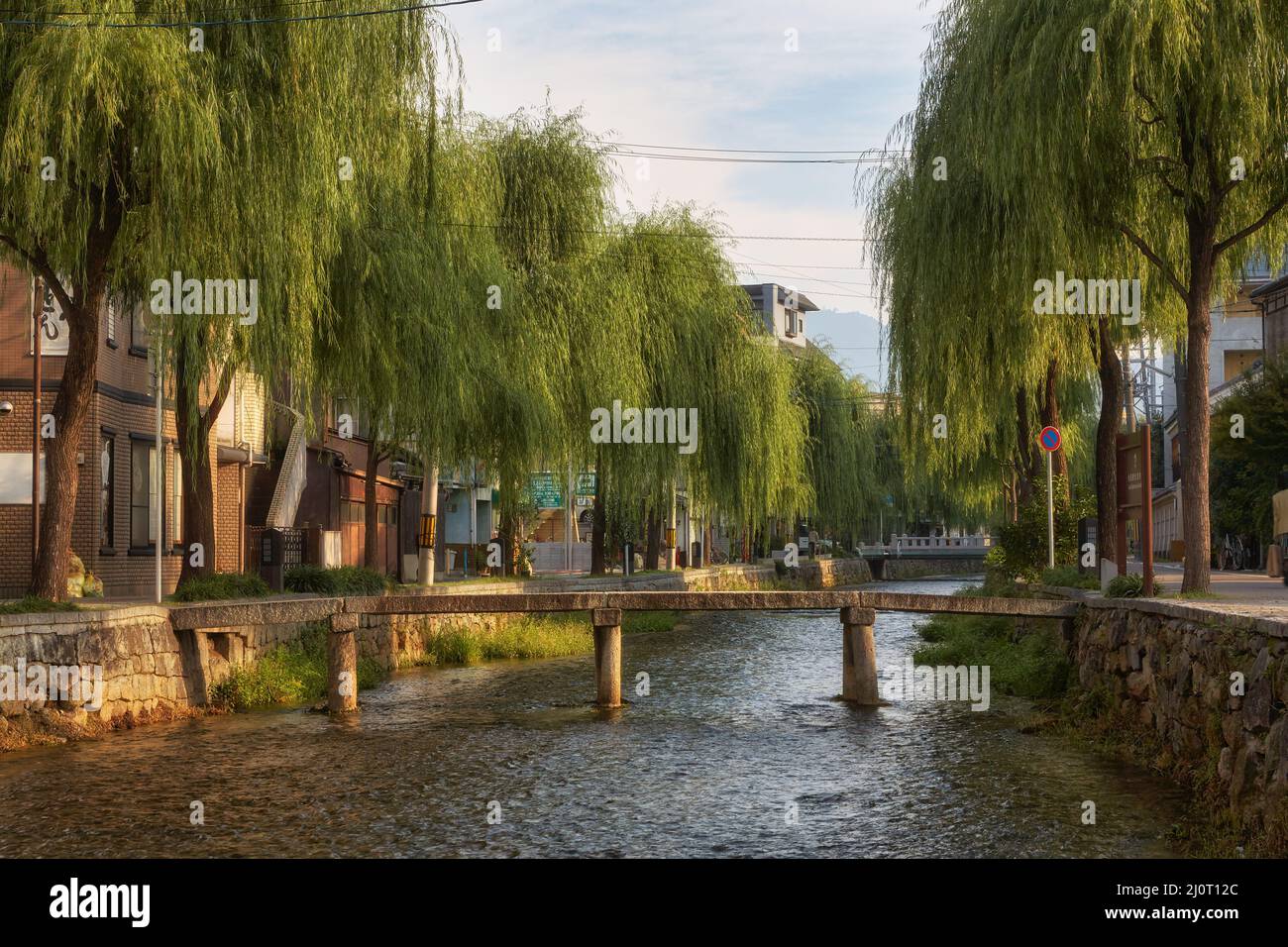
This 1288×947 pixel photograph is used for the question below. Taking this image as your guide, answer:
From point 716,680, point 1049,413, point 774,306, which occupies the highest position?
point 774,306

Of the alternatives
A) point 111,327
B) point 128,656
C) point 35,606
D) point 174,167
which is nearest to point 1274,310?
point 111,327

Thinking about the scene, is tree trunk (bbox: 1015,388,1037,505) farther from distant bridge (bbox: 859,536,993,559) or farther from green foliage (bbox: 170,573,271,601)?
distant bridge (bbox: 859,536,993,559)

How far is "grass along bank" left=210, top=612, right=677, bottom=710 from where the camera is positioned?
756 inches

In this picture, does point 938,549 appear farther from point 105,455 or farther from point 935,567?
point 105,455

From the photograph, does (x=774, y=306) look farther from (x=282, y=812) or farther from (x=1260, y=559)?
(x=282, y=812)

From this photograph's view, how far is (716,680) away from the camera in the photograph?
23.0 metres

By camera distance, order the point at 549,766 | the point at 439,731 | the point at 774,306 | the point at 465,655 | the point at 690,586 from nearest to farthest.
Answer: the point at 549,766 < the point at 439,731 < the point at 465,655 < the point at 690,586 < the point at 774,306

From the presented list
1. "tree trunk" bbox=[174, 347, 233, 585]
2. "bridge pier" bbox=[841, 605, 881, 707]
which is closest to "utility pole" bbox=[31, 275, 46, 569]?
"tree trunk" bbox=[174, 347, 233, 585]

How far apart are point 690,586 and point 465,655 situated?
18.6 m

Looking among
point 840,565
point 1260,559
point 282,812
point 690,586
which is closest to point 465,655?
point 282,812

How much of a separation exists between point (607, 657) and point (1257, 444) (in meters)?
20.4

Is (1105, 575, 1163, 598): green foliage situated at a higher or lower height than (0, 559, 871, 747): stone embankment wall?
higher

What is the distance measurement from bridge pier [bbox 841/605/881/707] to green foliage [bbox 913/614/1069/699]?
6.90ft

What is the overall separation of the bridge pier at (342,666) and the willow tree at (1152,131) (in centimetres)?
950
